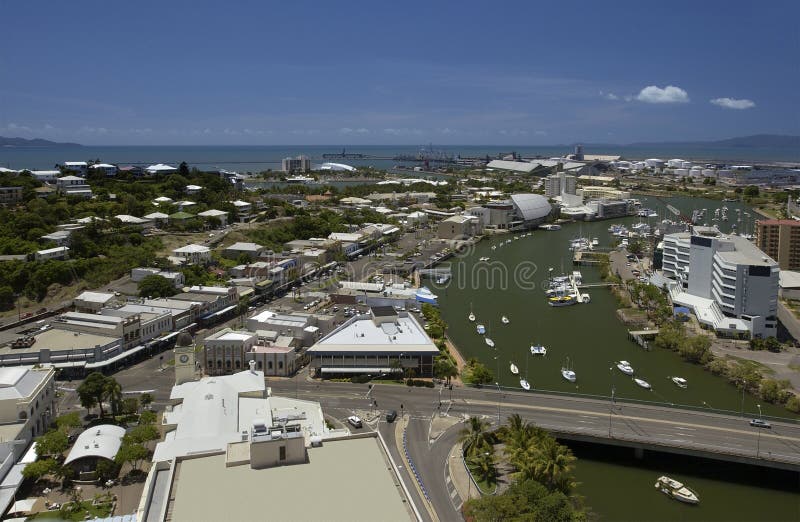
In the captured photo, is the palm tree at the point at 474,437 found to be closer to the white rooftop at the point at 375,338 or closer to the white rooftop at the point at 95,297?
the white rooftop at the point at 375,338

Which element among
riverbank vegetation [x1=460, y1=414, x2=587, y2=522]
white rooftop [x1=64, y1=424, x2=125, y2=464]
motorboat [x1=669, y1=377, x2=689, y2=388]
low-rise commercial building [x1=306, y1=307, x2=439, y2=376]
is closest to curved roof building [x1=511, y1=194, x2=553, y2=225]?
motorboat [x1=669, y1=377, x2=689, y2=388]

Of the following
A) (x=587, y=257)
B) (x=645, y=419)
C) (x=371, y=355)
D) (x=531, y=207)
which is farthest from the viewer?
(x=531, y=207)

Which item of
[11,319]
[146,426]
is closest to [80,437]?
[146,426]

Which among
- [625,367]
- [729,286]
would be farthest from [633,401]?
[729,286]

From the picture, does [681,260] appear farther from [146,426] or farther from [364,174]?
[364,174]

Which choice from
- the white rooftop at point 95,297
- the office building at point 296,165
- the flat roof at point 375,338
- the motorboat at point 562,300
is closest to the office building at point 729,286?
the motorboat at point 562,300

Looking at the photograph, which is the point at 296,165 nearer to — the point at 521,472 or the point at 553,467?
the point at 521,472
